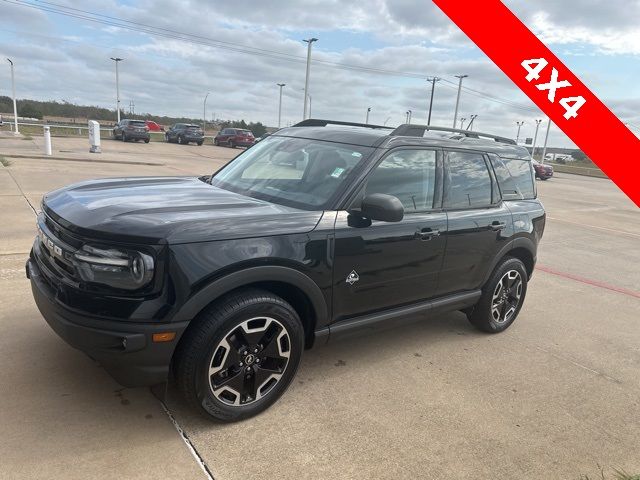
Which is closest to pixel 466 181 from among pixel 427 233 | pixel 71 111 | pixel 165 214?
pixel 427 233

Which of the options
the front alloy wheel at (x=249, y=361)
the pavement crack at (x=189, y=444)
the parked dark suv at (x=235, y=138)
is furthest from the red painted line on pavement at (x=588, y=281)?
the parked dark suv at (x=235, y=138)

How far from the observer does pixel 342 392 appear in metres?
3.34

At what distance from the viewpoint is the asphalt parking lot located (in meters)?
2.57

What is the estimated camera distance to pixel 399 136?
3645 millimetres

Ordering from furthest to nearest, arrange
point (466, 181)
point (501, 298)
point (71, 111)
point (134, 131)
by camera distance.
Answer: point (71, 111), point (134, 131), point (501, 298), point (466, 181)

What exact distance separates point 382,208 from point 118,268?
5.14 feet

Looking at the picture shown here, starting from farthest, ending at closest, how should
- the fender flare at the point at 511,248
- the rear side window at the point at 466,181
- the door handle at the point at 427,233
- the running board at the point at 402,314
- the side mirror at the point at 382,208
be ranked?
the fender flare at the point at 511,248 → the rear side window at the point at 466,181 → the door handle at the point at 427,233 → the running board at the point at 402,314 → the side mirror at the point at 382,208

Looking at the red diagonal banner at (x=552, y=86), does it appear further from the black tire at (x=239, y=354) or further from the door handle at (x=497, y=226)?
the black tire at (x=239, y=354)

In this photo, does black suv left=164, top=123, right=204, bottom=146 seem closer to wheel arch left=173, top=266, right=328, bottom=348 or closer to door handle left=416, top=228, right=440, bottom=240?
door handle left=416, top=228, right=440, bottom=240

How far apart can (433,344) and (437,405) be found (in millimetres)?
1038

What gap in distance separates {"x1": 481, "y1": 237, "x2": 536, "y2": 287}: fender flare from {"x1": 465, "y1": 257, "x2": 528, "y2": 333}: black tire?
3.8 inches

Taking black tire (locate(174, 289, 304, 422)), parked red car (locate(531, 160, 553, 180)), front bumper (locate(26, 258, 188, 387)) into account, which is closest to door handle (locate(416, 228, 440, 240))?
black tire (locate(174, 289, 304, 422))

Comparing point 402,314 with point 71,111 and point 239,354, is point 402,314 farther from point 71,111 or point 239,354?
point 71,111

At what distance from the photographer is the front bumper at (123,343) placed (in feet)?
8.05
